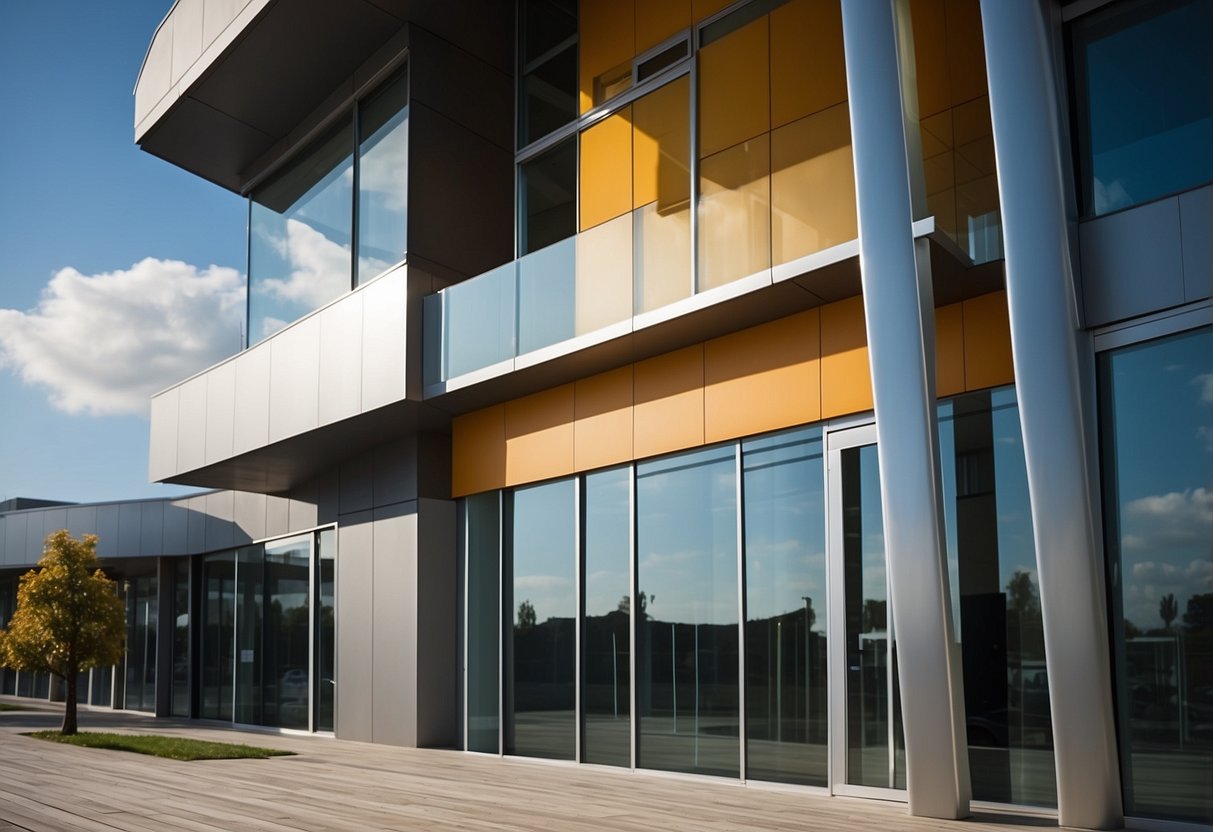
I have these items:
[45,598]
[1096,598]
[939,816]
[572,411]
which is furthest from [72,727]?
[1096,598]

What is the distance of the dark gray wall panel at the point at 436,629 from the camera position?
1609cm

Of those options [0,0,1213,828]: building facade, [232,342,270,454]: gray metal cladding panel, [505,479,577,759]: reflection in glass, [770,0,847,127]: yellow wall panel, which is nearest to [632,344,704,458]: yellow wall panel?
[0,0,1213,828]: building facade

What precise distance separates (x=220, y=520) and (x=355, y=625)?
764cm

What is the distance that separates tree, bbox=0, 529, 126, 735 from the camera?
58.7ft

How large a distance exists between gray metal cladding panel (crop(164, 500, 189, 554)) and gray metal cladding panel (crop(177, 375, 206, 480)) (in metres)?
5.42

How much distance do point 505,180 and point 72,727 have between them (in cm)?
1124

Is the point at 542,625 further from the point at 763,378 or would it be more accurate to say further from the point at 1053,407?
the point at 1053,407

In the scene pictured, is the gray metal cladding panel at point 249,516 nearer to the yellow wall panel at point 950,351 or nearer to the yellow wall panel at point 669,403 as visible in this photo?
the yellow wall panel at point 669,403

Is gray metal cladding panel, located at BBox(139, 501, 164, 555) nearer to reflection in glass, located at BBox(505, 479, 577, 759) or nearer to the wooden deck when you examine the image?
the wooden deck

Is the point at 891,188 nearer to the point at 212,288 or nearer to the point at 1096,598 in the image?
the point at 1096,598

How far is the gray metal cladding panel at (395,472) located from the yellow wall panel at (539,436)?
1912 mm

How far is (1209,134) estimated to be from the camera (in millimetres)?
8922

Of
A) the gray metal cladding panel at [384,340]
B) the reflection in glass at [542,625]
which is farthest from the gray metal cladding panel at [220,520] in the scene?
the reflection in glass at [542,625]

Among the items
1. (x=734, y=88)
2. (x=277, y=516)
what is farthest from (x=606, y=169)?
(x=277, y=516)
